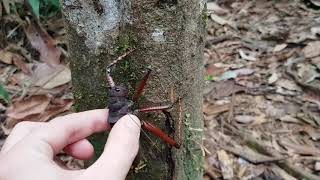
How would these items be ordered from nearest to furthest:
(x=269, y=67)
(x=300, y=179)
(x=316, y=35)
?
(x=300, y=179), (x=269, y=67), (x=316, y=35)

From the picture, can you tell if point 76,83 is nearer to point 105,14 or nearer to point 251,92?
point 105,14

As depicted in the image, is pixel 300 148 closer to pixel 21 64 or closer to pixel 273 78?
pixel 273 78

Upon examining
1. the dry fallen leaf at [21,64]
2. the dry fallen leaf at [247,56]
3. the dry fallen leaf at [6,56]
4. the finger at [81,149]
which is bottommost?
the dry fallen leaf at [247,56]

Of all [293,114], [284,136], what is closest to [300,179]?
[284,136]

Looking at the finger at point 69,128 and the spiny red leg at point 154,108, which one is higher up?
the finger at point 69,128

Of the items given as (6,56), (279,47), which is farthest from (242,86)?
(6,56)

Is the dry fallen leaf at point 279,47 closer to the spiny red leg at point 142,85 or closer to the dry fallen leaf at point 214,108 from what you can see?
the dry fallen leaf at point 214,108

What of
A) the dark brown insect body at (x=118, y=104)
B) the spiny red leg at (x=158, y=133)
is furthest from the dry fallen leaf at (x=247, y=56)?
the dark brown insect body at (x=118, y=104)

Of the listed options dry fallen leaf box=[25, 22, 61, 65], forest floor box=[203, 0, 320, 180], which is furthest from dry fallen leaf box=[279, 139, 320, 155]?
dry fallen leaf box=[25, 22, 61, 65]
